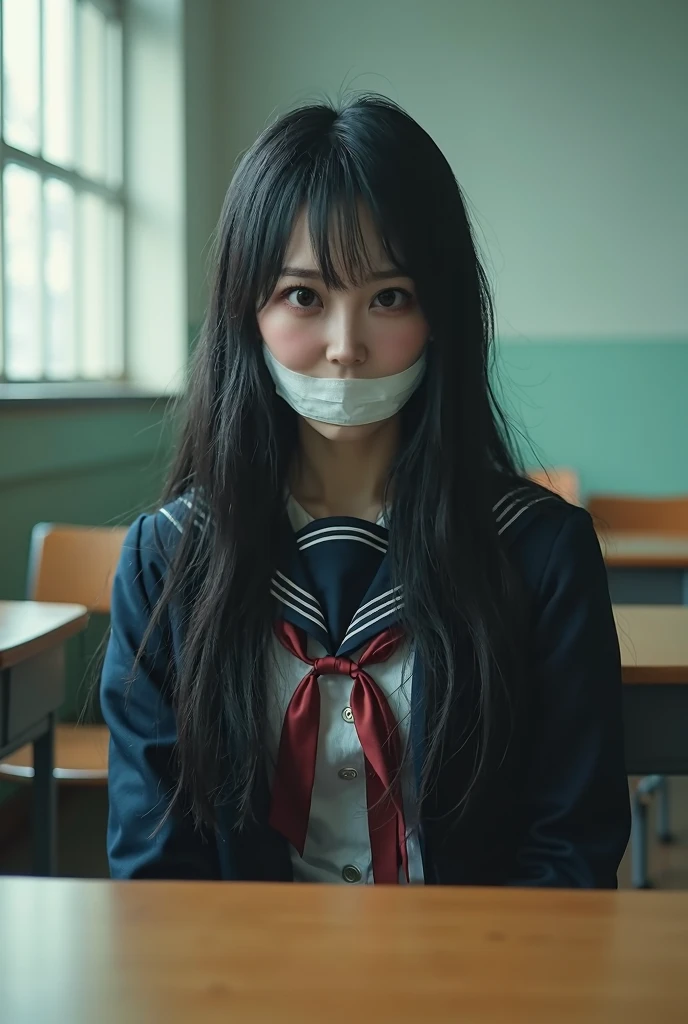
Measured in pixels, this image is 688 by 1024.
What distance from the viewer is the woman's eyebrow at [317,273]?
1075 mm

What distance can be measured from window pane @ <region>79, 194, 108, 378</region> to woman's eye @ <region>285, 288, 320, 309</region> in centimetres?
301

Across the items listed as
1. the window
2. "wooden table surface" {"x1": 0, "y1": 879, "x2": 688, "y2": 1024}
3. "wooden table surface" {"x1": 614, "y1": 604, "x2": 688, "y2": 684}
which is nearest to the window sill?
the window

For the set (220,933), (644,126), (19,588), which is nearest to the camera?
(220,933)

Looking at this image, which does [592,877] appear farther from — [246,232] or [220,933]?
[246,232]

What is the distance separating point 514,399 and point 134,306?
4.92ft

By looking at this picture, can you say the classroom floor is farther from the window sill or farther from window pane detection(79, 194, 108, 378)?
window pane detection(79, 194, 108, 378)

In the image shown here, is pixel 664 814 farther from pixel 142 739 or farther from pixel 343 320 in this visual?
pixel 343 320

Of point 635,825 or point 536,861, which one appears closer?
point 536,861

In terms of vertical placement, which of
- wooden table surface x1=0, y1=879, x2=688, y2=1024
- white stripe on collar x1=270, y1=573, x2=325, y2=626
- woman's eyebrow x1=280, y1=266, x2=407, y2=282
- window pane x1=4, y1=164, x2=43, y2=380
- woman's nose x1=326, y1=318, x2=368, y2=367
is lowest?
wooden table surface x1=0, y1=879, x2=688, y2=1024

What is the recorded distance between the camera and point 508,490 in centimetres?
120

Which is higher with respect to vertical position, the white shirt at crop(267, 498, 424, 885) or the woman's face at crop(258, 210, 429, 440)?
the woman's face at crop(258, 210, 429, 440)

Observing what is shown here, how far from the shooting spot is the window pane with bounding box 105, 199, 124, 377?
419 cm

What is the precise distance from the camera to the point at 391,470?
1.21m

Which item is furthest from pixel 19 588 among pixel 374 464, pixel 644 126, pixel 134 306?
pixel 644 126
